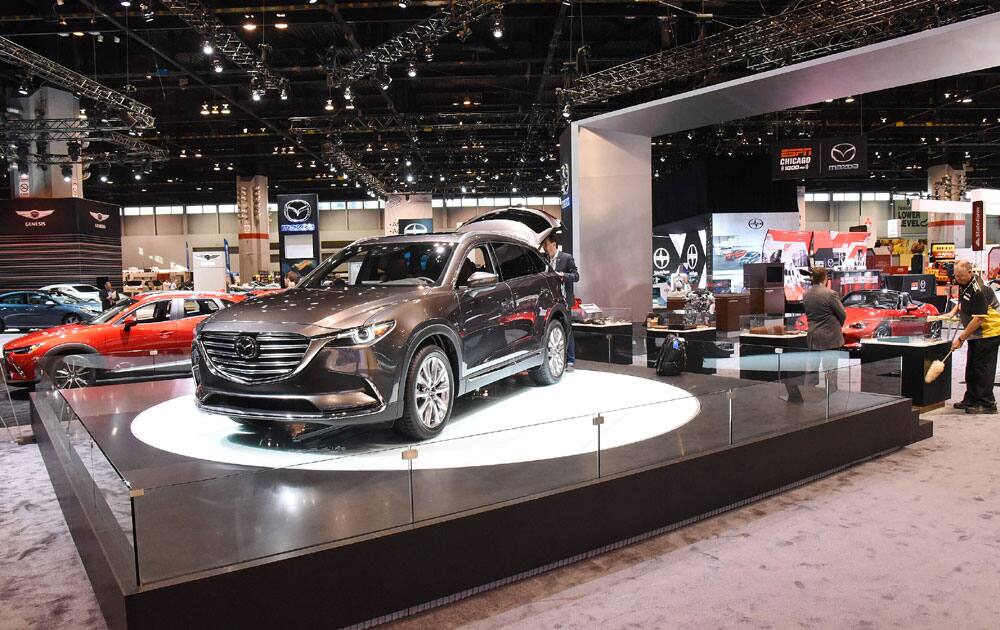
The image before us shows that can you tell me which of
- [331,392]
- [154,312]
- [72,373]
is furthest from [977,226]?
Result: [72,373]

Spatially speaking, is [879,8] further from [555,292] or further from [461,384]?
[461,384]

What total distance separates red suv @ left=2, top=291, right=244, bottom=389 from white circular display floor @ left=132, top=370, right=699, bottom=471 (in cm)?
169

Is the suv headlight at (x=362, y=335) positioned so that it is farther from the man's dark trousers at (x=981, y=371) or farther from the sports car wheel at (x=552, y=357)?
the man's dark trousers at (x=981, y=371)

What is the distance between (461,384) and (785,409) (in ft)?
8.01

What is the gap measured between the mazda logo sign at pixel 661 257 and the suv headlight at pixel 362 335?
2167cm

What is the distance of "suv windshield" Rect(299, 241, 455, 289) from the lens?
5.07m

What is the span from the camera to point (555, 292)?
6578 millimetres

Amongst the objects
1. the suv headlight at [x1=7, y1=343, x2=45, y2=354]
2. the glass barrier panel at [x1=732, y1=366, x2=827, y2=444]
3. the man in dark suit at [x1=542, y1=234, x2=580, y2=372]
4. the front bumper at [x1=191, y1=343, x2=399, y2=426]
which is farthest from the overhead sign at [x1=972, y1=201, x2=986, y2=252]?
the suv headlight at [x1=7, y1=343, x2=45, y2=354]

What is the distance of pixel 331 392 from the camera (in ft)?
13.0

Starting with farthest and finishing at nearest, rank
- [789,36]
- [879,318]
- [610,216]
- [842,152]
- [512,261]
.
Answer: [842,152], [610,216], [789,36], [879,318], [512,261]

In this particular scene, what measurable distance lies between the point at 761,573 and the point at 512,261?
3.28m

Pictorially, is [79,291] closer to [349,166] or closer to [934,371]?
[349,166]

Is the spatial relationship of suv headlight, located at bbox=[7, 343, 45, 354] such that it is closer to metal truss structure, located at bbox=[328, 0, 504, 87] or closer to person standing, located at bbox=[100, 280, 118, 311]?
metal truss structure, located at bbox=[328, 0, 504, 87]

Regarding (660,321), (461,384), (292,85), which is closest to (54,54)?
(292,85)
